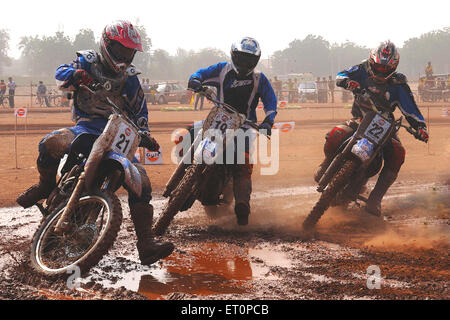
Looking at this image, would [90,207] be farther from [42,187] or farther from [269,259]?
[269,259]

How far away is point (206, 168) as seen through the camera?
700 cm

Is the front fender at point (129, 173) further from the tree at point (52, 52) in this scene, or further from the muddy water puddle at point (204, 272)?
the tree at point (52, 52)

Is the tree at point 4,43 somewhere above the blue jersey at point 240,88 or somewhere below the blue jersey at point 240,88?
above

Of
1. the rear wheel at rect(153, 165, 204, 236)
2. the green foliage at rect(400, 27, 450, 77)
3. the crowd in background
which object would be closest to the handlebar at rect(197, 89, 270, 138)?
the rear wheel at rect(153, 165, 204, 236)

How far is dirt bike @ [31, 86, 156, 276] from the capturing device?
512cm

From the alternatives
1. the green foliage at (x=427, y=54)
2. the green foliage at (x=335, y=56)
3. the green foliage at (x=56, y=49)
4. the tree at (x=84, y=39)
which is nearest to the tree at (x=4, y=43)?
the green foliage at (x=56, y=49)

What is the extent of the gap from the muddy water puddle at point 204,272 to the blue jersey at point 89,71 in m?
1.45

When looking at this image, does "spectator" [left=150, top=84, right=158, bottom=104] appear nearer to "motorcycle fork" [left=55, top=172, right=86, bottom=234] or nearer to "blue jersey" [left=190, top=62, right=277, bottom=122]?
"blue jersey" [left=190, top=62, right=277, bottom=122]

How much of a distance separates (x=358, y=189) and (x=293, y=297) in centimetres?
407

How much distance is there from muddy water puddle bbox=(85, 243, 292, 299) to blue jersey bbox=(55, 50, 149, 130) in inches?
A: 57.1

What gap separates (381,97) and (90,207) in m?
4.58

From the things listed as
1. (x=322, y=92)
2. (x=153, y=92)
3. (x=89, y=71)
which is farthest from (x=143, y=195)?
(x=322, y=92)

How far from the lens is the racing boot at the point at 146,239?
5.65 metres
